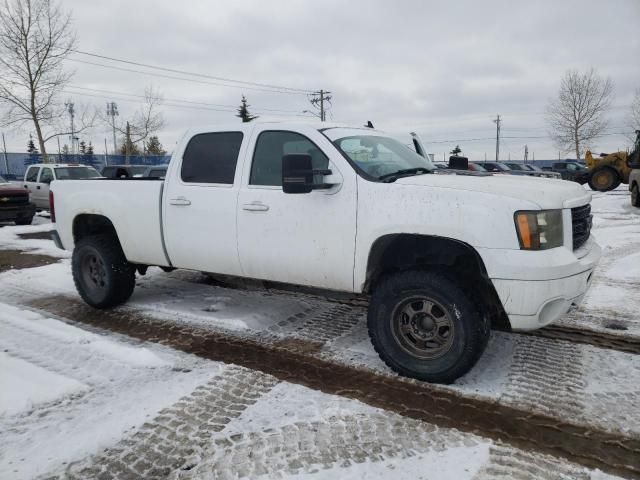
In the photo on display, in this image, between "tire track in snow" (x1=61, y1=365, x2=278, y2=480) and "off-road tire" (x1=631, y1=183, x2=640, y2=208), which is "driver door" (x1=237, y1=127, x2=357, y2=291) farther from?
"off-road tire" (x1=631, y1=183, x2=640, y2=208)

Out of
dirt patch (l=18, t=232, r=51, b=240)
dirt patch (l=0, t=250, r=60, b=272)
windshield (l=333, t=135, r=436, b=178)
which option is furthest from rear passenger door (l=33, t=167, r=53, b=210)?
windshield (l=333, t=135, r=436, b=178)

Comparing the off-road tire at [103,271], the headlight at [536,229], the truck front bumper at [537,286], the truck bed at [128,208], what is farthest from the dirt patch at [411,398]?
the headlight at [536,229]

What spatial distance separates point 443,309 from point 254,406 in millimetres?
1453

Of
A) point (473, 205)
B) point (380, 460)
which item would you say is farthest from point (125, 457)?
point (473, 205)

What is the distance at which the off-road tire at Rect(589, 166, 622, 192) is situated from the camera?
22.5m

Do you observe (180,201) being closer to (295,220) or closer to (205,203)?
(205,203)

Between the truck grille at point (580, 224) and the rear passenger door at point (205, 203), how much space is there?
2708 millimetres

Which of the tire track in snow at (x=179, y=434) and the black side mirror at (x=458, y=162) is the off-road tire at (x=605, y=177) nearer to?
the black side mirror at (x=458, y=162)

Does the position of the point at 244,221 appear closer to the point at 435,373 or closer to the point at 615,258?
the point at 435,373

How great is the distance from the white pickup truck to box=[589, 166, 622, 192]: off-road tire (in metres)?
22.2

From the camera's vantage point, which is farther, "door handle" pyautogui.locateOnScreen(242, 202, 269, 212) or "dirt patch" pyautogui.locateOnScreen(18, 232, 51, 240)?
"dirt patch" pyautogui.locateOnScreen(18, 232, 51, 240)

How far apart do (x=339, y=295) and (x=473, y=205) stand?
1.43 meters

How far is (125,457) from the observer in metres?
2.65

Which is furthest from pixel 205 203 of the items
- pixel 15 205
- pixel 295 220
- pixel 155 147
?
pixel 155 147
